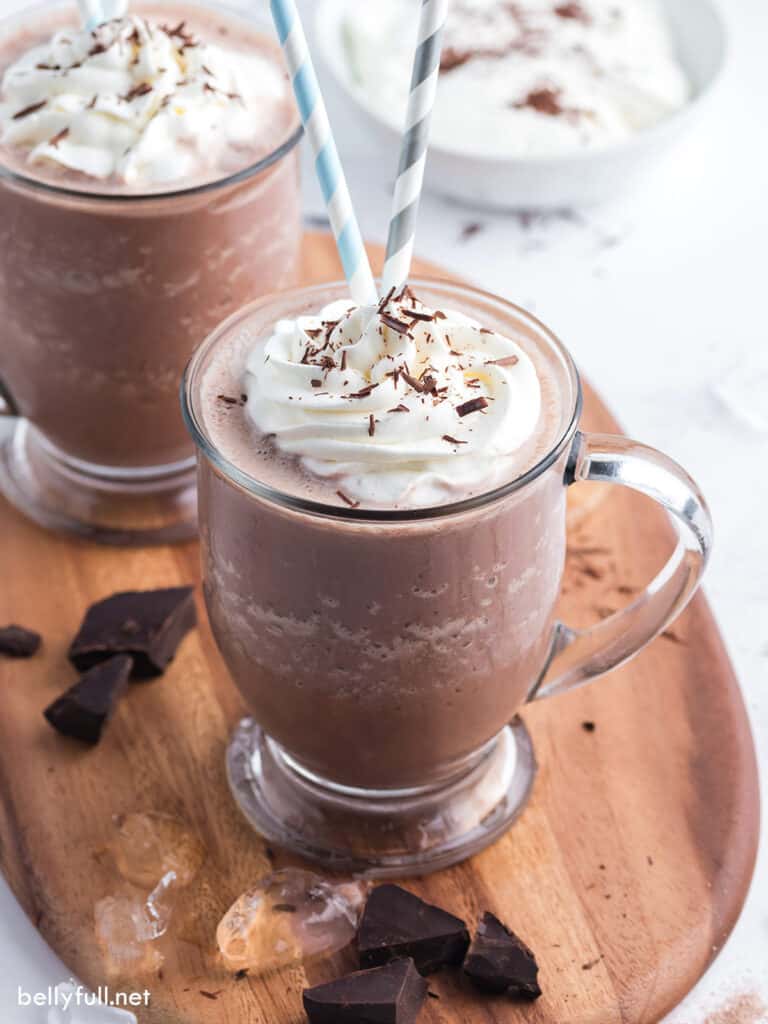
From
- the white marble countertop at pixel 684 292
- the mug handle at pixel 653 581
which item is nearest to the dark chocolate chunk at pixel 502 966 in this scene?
the mug handle at pixel 653 581

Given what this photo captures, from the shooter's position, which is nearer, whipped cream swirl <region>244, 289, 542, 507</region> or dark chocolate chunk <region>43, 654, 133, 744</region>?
whipped cream swirl <region>244, 289, 542, 507</region>

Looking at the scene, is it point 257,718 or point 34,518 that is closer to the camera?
point 257,718

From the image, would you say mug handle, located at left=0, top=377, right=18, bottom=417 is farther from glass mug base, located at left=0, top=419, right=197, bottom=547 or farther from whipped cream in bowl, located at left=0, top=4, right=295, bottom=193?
whipped cream in bowl, located at left=0, top=4, right=295, bottom=193

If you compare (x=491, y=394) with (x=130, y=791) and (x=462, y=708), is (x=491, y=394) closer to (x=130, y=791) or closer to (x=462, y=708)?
(x=462, y=708)

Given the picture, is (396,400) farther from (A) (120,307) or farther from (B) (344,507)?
(A) (120,307)

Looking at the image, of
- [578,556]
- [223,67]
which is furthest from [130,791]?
[223,67]

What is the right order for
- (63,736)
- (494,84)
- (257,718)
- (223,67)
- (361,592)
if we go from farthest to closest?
1. (494,84)
2. (223,67)
3. (63,736)
4. (257,718)
5. (361,592)

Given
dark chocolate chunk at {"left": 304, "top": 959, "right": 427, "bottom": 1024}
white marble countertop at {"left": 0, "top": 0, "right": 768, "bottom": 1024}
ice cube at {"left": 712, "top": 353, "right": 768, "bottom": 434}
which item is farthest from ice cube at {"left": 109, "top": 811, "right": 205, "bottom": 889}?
ice cube at {"left": 712, "top": 353, "right": 768, "bottom": 434}

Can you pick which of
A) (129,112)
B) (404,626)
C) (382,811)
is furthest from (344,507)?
(129,112)
